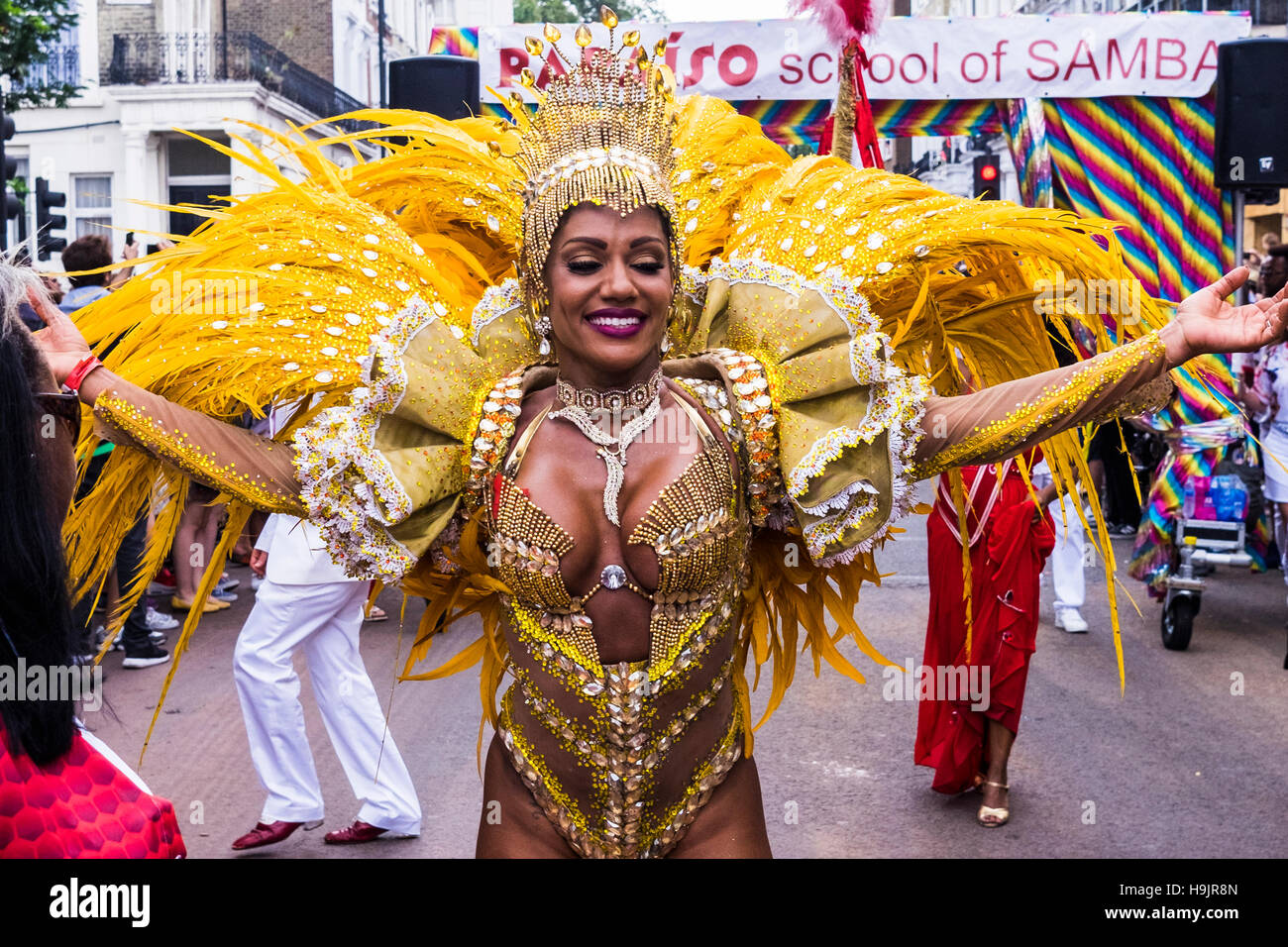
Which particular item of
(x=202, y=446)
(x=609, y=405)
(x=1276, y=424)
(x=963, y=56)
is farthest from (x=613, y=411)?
(x=963, y=56)

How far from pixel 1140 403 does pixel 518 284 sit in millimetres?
1348

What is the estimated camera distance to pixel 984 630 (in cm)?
535

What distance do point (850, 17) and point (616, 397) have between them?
1.52 metres

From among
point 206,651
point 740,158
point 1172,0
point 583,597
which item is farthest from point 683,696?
point 1172,0

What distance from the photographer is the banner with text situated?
9.91 metres

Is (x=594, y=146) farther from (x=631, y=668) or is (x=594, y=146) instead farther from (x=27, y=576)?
(x=27, y=576)

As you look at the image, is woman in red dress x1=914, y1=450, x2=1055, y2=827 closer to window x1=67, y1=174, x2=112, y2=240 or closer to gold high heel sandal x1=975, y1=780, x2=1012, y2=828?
gold high heel sandal x1=975, y1=780, x2=1012, y2=828

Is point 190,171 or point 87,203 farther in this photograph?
point 190,171

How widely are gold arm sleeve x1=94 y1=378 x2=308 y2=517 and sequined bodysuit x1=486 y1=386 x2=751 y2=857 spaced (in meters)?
0.44

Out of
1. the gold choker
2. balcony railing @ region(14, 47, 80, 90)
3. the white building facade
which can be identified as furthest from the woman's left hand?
balcony railing @ region(14, 47, 80, 90)

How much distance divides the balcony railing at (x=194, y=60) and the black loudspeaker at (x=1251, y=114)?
2230 cm

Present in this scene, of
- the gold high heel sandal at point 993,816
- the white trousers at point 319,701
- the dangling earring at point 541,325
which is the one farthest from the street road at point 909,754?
the dangling earring at point 541,325
